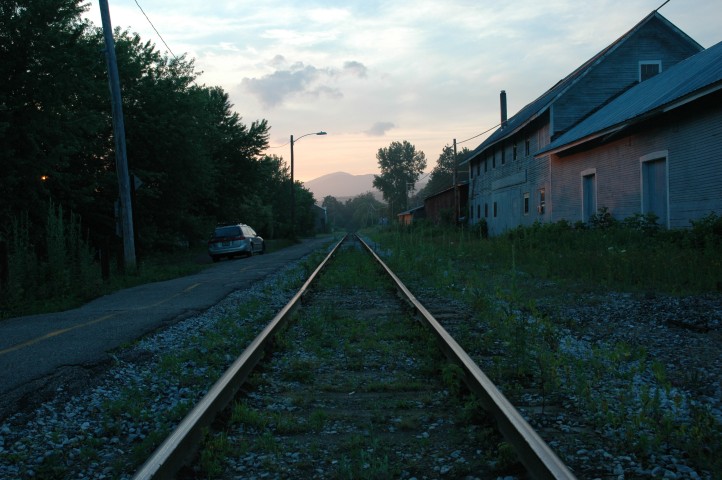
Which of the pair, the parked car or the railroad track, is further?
the parked car

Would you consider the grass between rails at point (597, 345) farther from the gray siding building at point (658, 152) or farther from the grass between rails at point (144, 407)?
the grass between rails at point (144, 407)

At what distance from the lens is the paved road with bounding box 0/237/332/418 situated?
15.7 feet

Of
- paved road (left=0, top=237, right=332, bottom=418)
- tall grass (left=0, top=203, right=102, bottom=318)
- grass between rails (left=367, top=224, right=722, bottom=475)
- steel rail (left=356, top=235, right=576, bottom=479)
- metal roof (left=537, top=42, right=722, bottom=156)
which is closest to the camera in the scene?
steel rail (left=356, top=235, right=576, bottom=479)

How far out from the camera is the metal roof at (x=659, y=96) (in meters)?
12.9

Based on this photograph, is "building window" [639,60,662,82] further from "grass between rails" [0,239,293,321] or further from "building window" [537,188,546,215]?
"grass between rails" [0,239,293,321]

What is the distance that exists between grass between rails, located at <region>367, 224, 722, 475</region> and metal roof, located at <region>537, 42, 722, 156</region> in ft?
10.3

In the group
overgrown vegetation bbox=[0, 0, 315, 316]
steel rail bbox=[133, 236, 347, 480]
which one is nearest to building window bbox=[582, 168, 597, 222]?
overgrown vegetation bbox=[0, 0, 315, 316]

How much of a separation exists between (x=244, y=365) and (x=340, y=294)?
18.4 ft

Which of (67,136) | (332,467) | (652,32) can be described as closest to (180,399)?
(332,467)

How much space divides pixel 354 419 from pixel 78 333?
476cm

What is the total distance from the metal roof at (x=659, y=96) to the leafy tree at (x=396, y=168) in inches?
4782

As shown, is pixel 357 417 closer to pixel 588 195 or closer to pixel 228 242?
pixel 588 195

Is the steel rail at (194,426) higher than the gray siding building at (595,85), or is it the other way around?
the gray siding building at (595,85)

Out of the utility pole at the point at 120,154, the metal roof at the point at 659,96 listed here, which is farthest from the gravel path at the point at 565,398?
the utility pole at the point at 120,154
